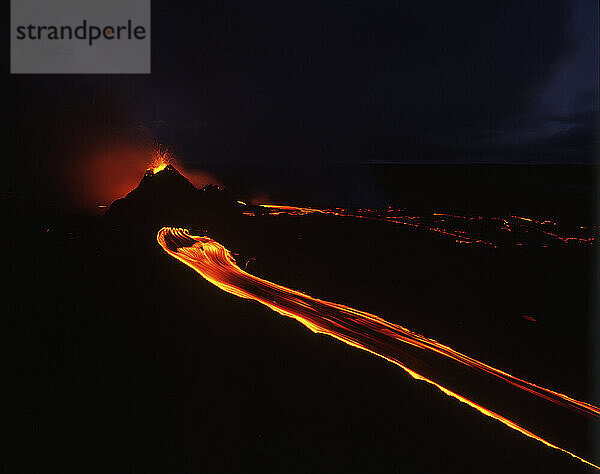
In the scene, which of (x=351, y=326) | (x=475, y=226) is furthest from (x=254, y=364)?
(x=475, y=226)

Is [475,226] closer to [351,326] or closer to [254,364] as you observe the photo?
[351,326]

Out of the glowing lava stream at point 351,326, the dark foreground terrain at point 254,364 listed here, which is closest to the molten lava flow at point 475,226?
the dark foreground terrain at point 254,364

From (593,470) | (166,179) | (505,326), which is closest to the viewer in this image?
(593,470)

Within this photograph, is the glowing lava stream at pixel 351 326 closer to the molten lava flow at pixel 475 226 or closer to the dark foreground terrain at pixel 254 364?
the dark foreground terrain at pixel 254 364

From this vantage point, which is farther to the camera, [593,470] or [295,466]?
[593,470]

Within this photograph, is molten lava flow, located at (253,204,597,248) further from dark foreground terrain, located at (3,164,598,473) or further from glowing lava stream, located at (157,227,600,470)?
glowing lava stream, located at (157,227,600,470)

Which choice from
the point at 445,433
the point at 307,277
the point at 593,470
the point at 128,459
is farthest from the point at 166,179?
the point at 593,470

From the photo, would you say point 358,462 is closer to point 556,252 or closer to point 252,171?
point 556,252

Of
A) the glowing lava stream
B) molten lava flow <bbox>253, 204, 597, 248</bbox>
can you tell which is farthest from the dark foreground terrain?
molten lava flow <bbox>253, 204, 597, 248</bbox>
